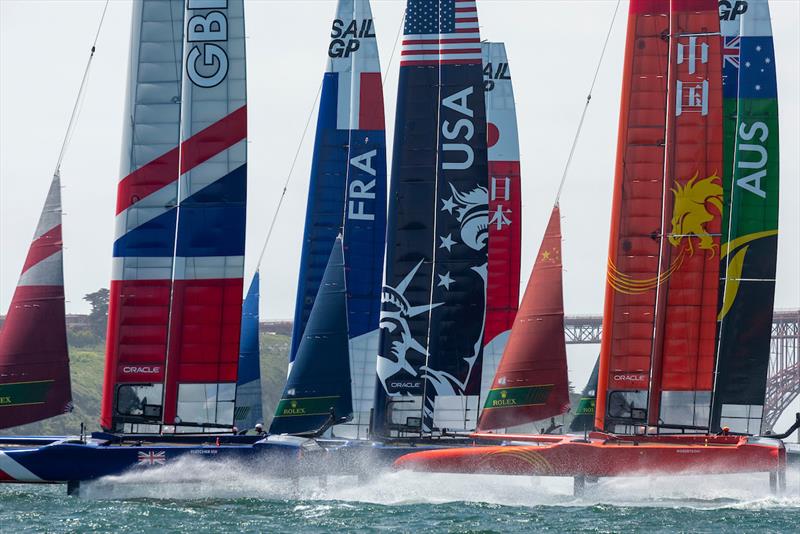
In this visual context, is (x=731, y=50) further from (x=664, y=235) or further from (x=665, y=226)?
(x=664, y=235)

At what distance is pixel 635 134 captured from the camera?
2478 cm

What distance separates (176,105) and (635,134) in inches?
280

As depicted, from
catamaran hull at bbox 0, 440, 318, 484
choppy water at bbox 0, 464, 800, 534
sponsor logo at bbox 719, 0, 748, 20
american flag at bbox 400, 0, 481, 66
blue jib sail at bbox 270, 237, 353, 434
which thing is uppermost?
sponsor logo at bbox 719, 0, 748, 20

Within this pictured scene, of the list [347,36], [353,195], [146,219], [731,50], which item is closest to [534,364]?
[353,195]

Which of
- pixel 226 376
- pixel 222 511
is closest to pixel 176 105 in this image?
pixel 226 376

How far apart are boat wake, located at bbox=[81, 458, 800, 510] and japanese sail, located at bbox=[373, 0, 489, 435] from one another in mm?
1883

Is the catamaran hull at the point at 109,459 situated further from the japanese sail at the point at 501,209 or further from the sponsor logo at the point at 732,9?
the sponsor logo at the point at 732,9

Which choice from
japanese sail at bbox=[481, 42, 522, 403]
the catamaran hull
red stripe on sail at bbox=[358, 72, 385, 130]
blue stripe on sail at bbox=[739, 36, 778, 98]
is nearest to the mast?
the catamaran hull

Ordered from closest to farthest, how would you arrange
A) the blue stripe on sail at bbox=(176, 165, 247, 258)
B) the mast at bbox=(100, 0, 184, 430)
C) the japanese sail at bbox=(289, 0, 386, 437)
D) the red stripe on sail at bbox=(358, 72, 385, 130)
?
1. the mast at bbox=(100, 0, 184, 430)
2. the blue stripe on sail at bbox=(176, 165, 247, 258)
3. the japanese sail at bbox=(289, 0, 386, 437)
4. the red stripe on sail at bbox=(358, 72, 385, 130)

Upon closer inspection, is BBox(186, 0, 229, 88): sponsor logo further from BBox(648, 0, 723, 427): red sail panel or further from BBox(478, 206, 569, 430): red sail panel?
BBox(478, 206, 569, 430): red sail panel

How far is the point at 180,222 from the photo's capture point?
24.2 m

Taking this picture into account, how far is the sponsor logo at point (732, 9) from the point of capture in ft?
92.9

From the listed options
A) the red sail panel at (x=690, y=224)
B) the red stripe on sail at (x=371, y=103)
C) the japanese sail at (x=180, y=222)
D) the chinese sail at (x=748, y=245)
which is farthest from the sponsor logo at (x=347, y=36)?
the red sail panel at (x=690, y=224)

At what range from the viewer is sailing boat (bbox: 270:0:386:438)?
1145 inches
